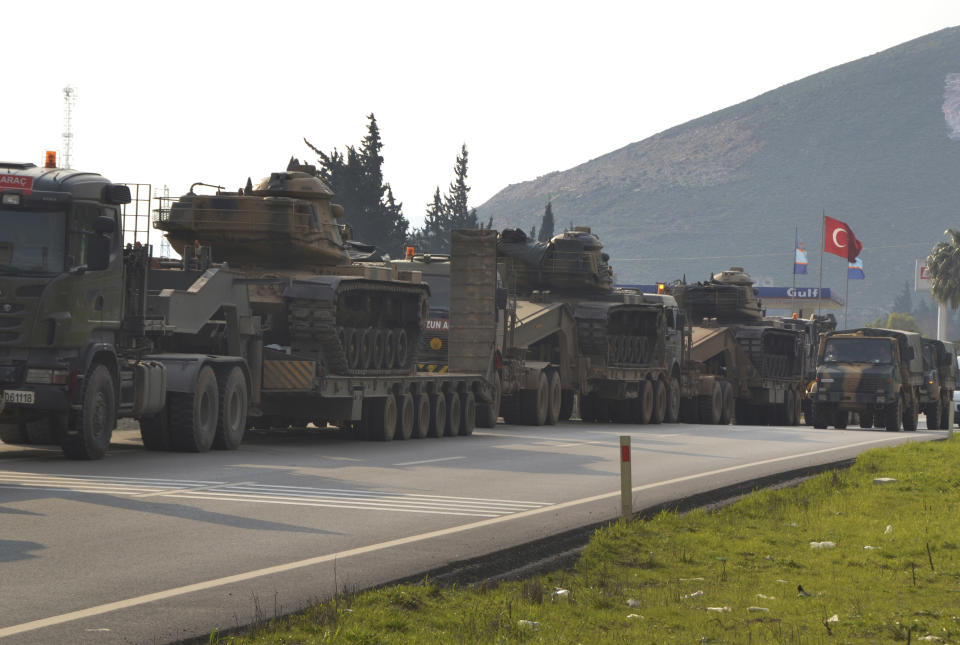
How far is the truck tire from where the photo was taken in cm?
2177

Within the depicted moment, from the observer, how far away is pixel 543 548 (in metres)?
12.4

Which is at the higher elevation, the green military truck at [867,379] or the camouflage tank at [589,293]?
the camouflage tank at [589,293]

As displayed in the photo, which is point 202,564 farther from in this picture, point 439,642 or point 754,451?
point 754,451

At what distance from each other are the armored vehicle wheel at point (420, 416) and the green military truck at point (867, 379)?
1687 centimetres

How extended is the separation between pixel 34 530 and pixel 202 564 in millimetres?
2001

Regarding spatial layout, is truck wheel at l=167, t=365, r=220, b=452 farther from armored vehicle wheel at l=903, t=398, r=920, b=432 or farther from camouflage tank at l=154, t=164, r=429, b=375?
armored vehicle wheel at l=903, t=398, r=920, b=432

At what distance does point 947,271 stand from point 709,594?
331 ft

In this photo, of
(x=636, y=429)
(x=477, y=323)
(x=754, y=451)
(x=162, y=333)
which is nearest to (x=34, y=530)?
(x=162, y=333)

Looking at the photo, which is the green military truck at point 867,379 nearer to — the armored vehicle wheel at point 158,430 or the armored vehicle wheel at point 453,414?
the armored vehicle wheel at point 453,414

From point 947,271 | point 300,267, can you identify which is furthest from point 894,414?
point 947,271

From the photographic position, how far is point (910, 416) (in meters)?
43.4

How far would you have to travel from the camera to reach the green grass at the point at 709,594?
8672 mm

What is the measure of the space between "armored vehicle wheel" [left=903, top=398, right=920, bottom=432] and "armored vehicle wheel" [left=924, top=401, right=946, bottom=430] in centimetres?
300

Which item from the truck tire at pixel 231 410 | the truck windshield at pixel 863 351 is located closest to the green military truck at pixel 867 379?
the truck windshield at pixel 863 351
